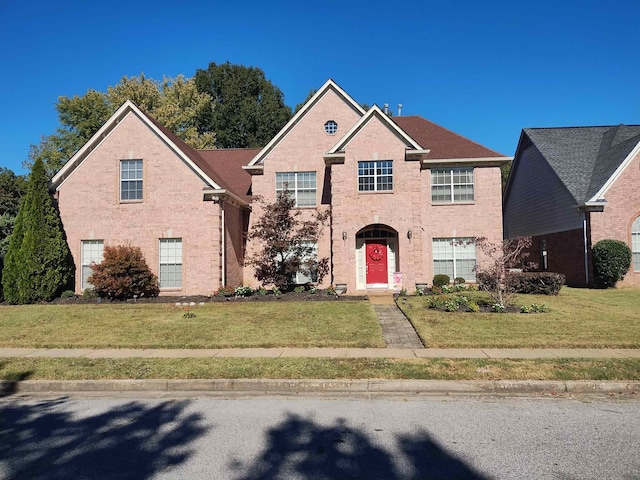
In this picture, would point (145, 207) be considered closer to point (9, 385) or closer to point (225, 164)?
point (225, 164)

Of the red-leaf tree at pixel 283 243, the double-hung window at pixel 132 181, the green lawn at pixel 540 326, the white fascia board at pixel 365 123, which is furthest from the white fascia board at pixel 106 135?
the green lawn at pixel 540 326

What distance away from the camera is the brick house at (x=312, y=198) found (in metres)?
Result: 18.4

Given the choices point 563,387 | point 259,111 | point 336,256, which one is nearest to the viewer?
point 563,387

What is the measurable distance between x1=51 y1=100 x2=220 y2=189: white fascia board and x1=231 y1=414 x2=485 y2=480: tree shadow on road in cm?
1459

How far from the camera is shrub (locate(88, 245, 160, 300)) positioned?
17.0 m

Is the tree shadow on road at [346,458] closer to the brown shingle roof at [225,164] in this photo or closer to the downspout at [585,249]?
the brown shingle roof at [225,164]

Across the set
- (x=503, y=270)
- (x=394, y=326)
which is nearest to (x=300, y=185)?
(x=503, y=270)

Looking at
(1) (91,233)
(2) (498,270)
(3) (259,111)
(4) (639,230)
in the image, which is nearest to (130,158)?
Result: (1) (91,233)

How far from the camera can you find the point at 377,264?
19.6 meters

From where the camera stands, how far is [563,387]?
23.0 ft

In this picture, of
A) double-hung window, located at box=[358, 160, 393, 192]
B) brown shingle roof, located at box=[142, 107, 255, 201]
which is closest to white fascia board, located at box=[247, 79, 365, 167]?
brown shingle roof, located at box=[142, 107, 255, 201]

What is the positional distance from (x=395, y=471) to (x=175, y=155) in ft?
55.8

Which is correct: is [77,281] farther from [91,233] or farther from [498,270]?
[498,270]

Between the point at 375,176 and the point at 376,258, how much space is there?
11.6 ft
